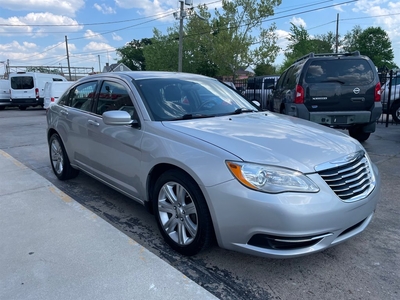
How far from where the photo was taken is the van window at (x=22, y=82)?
2053 cm

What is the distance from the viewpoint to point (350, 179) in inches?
104

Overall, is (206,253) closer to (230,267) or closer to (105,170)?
(230,267)

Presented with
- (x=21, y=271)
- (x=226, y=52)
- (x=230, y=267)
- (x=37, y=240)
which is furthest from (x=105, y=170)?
(x=226, y=52)

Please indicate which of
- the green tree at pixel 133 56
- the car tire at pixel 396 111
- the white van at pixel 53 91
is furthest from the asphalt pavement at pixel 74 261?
the green tree at pixel 133 56

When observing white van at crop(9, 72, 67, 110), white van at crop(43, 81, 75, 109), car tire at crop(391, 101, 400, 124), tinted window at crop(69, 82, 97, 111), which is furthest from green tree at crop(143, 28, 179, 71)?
tinted window at crop(69, 82, 97, 111)

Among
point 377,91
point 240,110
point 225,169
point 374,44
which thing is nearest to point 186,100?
point 240,110

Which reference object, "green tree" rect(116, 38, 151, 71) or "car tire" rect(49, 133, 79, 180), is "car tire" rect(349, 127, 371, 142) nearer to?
"car tire" rect(49, 133, 79, 180)

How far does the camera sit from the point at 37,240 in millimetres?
3238

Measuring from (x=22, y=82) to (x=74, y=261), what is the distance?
2080 cm

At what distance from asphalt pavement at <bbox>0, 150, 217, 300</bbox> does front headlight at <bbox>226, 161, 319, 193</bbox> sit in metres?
0.88

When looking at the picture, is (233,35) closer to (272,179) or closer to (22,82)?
(22,82)

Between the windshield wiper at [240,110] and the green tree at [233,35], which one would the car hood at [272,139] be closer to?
the windshield wiper at [240,110]

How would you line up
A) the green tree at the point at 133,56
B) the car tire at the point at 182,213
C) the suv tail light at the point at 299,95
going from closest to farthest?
the car tire at the point at 182,213 < the suv tail light at the point at 299,95 < the green tree at the point at 133,56

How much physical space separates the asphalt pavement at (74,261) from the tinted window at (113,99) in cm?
123
